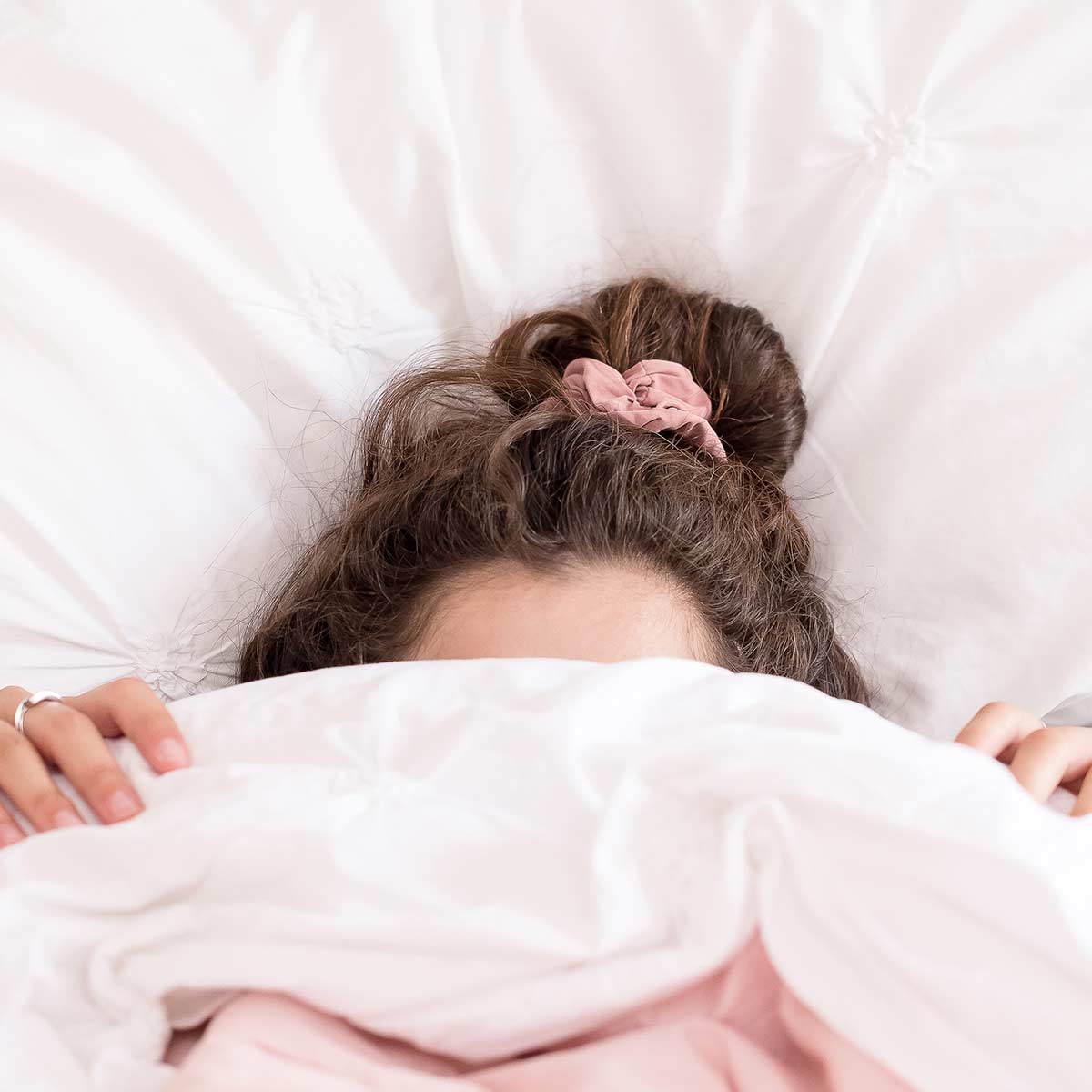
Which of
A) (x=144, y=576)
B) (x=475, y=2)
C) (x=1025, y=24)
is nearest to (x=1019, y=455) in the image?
(x=1025, y=24)

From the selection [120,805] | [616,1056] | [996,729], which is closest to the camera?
[616,1056]

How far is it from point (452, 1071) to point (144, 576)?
518 mm

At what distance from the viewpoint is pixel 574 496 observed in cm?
85

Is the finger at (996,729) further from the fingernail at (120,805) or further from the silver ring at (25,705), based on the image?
the silver ring at (25,705)

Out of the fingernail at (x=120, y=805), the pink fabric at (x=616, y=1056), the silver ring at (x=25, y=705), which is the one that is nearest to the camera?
the pink fabric at (x=616, y=1056)

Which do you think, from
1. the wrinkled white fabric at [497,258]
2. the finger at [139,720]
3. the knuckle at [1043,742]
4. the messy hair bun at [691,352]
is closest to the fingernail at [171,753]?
the finger at [139,720]

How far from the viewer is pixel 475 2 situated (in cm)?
101

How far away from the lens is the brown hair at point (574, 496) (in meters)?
0.86

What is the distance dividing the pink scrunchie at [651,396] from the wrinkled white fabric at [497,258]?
0.38 feet

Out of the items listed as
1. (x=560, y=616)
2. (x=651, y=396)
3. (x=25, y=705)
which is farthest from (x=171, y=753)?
(x=651, y=396)

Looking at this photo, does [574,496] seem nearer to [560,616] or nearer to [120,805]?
[560,616]

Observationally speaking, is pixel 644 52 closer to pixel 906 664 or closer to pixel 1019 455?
pixel 1019 455

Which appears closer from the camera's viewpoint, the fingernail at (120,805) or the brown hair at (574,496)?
the fingernail at (120,805)

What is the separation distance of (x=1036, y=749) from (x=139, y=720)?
1.97 ft
